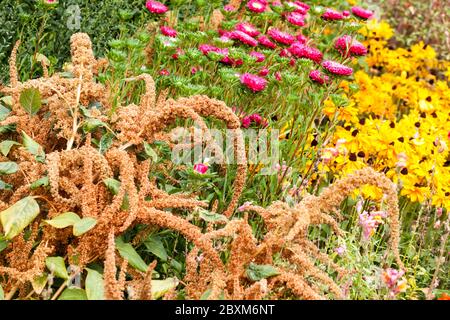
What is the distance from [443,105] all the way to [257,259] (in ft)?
8.61

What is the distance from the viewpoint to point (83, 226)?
2293 millimetres

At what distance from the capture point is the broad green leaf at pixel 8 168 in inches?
96.5

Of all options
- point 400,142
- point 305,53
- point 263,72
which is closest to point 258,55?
point 263,72

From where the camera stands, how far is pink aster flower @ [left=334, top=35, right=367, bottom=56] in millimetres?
3672

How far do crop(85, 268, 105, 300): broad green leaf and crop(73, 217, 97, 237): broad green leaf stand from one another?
0.40 ft

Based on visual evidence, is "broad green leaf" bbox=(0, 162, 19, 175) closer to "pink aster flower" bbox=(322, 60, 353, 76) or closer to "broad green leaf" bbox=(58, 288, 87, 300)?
"broad green leaf" bbox=(58, 288, 87, 300)

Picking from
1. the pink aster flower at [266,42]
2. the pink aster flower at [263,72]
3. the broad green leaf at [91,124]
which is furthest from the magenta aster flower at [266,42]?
the broad green leaf at [91,124]

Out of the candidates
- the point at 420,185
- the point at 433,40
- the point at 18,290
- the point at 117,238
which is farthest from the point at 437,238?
the point at 433,40

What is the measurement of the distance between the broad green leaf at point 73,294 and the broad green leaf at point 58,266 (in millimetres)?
40

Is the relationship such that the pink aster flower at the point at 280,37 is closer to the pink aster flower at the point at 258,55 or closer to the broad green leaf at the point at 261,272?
the pink aster flower at the point at 258,55

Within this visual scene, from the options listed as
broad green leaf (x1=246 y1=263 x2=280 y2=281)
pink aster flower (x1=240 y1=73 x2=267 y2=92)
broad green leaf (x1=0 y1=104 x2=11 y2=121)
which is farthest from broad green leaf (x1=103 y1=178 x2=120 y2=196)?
pink aster flower (x1=240 y1=73 x2=267 y2=92)

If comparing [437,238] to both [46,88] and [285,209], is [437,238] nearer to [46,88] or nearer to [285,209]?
[285,209]

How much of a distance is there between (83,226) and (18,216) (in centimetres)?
19

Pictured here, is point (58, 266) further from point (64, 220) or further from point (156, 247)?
point (156, 247)
